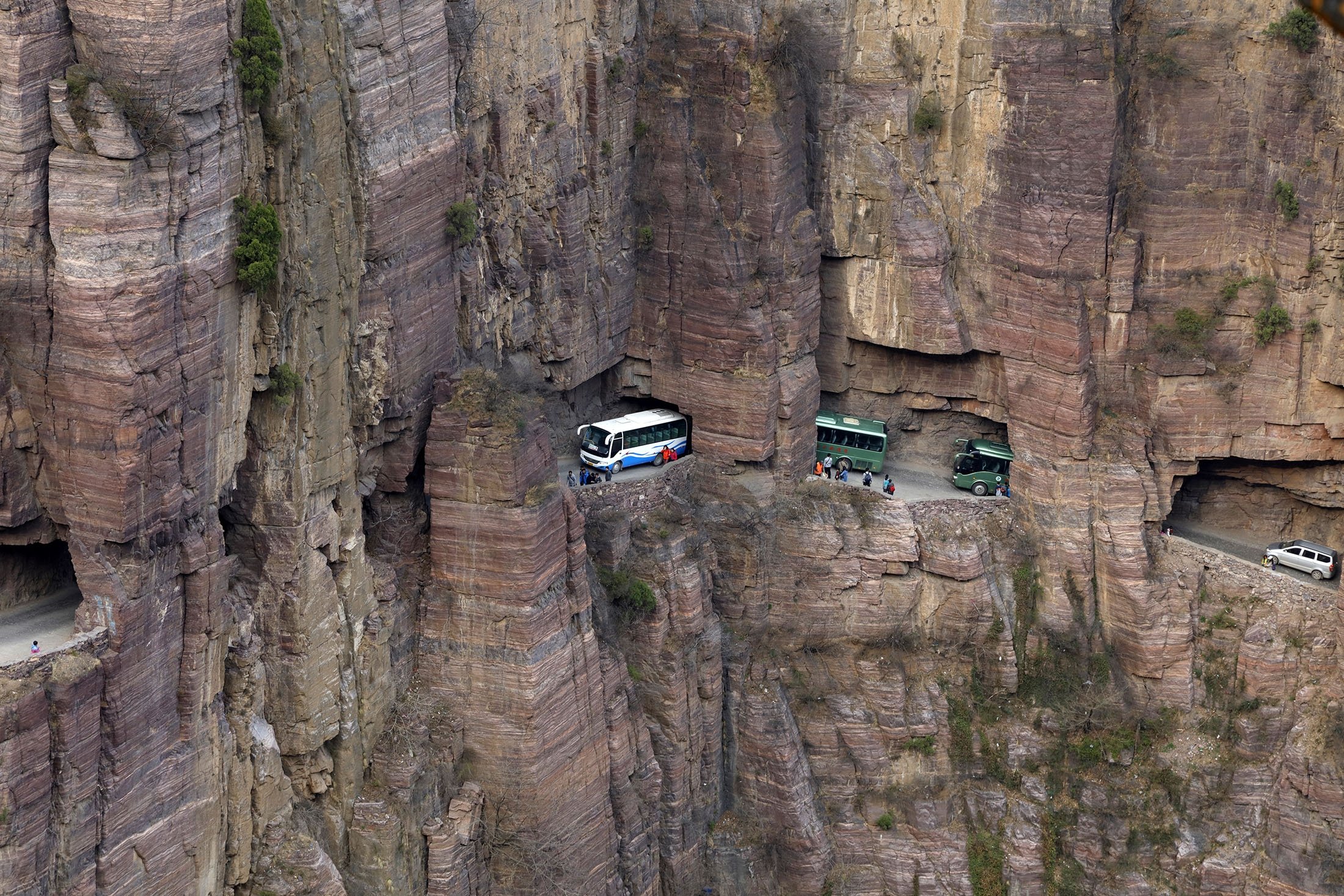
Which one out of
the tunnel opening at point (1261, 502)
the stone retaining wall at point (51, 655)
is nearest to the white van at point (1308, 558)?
the tunnel opening at point (1261, 502)

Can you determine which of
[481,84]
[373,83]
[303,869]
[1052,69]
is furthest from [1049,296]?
[303,869]

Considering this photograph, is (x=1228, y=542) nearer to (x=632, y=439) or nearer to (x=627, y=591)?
(x=632, y=439)

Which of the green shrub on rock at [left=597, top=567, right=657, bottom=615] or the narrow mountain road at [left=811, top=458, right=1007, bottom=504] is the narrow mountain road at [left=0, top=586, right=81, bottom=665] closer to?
the green shrub on rock at [left=597, top=567, right=657, bottom=615]

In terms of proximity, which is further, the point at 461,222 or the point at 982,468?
the point at 982,468

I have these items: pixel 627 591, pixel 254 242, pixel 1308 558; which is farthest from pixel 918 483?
pixel 254 242

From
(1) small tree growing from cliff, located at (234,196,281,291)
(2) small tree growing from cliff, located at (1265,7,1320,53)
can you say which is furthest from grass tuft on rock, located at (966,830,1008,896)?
(1) small tree growing from cliff, located at (234,196,281,291)
